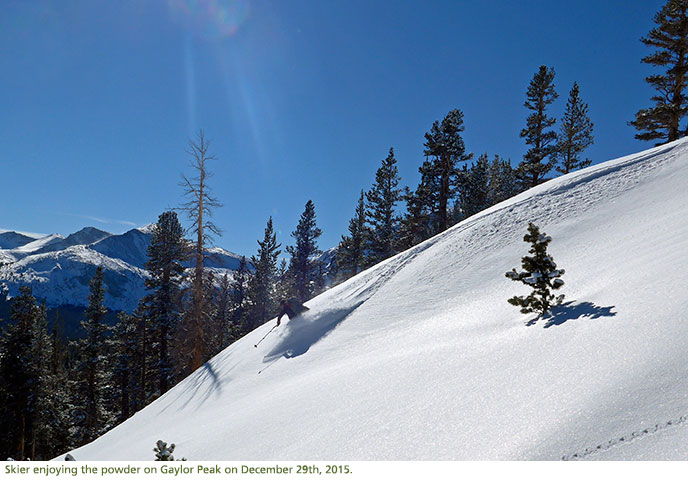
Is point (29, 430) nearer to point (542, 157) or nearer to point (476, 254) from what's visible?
point (476, 254)

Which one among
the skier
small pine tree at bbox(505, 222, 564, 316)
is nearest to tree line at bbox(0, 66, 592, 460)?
the skier

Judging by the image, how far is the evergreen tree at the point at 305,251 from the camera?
122 feet

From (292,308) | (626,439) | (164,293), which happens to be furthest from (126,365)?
(626,439)

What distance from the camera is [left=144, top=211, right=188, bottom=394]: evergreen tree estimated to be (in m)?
23.7

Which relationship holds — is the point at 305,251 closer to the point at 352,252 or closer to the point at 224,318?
the point at 352,252

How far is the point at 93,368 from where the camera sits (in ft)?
96.2

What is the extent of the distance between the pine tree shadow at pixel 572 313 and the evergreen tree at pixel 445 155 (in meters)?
23.8

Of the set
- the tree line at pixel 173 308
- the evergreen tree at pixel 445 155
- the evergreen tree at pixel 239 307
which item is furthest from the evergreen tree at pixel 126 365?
the evergreen tree at pixel 445 155

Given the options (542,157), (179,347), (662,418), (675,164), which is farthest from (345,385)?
(542,157)

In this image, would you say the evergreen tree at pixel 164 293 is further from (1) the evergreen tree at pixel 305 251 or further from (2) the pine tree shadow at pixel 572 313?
(2) the pine tree shadow at pixel 572 313

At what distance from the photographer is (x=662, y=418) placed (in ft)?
8.07

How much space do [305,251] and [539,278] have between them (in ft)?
108

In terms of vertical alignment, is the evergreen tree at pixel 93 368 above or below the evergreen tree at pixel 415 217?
below
